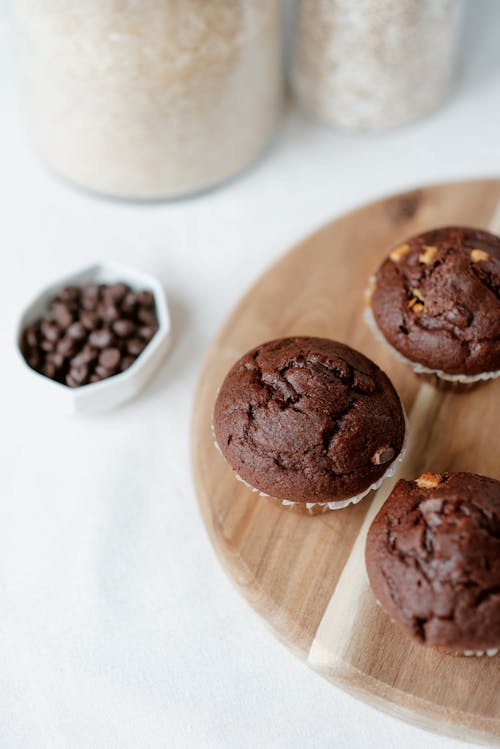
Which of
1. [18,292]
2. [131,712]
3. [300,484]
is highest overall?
[300,484]

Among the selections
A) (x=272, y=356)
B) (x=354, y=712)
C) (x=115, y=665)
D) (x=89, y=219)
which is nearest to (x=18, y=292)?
(x=89, y=219)

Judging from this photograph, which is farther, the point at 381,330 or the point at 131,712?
the point at 381,330

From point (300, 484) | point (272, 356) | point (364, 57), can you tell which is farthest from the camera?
point (364, 57)

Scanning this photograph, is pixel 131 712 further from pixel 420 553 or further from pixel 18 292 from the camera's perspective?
pixel 18 292

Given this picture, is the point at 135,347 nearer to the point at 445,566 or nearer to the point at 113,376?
the point at 113,376

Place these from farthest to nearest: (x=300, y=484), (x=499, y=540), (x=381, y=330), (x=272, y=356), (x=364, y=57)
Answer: (x=364, y=57) → (x=381, y=330) → (x=272, y=356) → (x=300, y=484) → (x=499, y=540)

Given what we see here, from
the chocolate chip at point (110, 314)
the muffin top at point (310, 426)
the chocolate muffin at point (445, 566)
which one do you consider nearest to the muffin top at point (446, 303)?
the muffin top at point (310, 426)
